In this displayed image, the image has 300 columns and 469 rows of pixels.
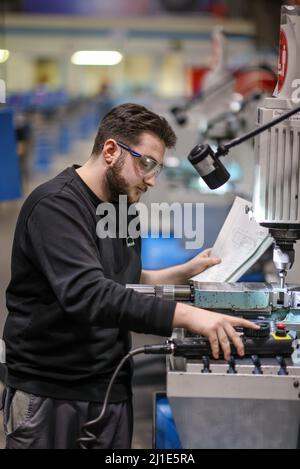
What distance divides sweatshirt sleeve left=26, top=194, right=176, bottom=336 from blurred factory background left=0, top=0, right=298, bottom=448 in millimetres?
605

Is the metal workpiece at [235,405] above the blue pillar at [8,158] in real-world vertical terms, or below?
below

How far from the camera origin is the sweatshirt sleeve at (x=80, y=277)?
4.37 feet

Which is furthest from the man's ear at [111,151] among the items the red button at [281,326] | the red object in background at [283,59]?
the red button at [281,326]

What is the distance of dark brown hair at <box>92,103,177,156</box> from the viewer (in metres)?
1.53

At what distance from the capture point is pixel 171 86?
50.0 feet

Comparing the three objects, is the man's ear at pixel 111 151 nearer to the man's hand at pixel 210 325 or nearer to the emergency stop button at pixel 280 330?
the man's hand at pixel 210 325

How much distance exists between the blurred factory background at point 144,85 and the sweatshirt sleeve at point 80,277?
0.61 metres

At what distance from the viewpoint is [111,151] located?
1539 mm

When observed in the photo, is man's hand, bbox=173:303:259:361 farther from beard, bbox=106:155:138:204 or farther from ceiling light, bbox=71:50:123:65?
ceiling light, bbox=71:50:123:65

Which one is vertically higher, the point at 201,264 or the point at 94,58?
the point at 94,58

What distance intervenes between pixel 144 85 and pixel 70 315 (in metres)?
14.7

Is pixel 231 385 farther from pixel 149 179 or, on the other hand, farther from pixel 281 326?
pixel 149 179

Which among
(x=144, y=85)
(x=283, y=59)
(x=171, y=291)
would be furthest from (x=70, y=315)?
(x=144, y=85)

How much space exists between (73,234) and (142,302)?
0.70ft
